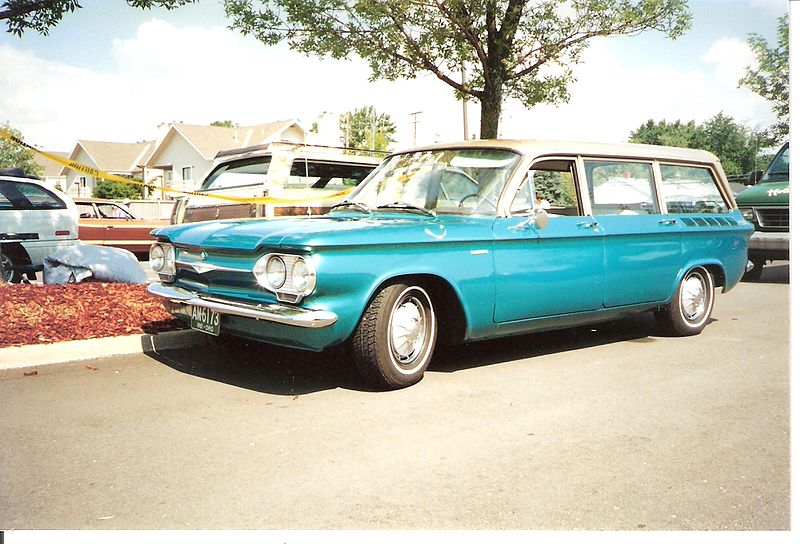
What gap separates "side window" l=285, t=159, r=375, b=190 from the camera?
9.16 m

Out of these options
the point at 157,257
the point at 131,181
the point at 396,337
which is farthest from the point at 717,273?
the point at 131,181

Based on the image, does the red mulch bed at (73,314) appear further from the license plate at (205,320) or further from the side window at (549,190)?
the side window at (549,190)

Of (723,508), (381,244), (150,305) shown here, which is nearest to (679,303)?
(381,244)

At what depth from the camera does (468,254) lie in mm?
4660

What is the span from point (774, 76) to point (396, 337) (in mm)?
2666

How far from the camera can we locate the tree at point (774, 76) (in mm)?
4129

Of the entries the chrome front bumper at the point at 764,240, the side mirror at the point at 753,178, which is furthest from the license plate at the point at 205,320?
the chrome front bumper at the point at 764,240

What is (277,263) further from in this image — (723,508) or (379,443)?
(723,508)

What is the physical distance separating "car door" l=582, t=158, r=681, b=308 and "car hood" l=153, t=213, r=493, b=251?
121 centimetres

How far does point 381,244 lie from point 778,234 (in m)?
6.49

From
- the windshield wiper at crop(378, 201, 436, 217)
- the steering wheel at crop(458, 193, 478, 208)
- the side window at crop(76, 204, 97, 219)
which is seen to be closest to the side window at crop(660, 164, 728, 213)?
the steering wheel at crop(458, 193, 478, 208)

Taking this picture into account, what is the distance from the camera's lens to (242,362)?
5.17 m

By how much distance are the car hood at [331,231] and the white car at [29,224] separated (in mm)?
4119

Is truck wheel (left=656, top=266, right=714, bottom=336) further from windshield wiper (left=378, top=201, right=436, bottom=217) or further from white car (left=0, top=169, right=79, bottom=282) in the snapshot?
white car (left=0, top=169, right=79, bottom=282)
